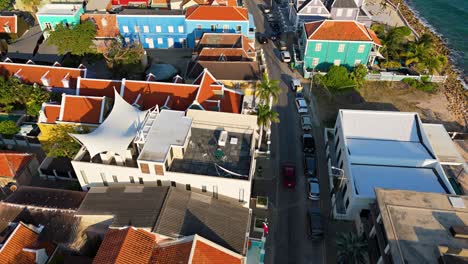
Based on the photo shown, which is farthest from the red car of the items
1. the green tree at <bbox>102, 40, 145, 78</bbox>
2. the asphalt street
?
the green tree at <bbox>102, 40, 145, 78</bbox>

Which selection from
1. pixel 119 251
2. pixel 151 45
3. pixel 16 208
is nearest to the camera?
pixel 119 251

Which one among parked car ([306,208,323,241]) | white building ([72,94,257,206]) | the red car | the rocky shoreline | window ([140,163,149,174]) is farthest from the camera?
the rocky shoreline

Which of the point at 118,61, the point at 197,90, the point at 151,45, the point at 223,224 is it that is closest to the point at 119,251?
the point at 223,224

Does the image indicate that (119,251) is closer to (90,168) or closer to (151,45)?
(90,168)

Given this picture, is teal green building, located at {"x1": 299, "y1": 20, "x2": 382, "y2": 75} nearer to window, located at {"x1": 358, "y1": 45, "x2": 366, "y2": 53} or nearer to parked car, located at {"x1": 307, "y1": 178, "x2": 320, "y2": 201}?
window, located at {"x1": 358, "y1": 45, "x2": 366, "y2": 53}

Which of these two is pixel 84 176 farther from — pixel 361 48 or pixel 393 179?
pixel 361 48
